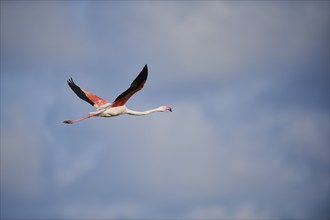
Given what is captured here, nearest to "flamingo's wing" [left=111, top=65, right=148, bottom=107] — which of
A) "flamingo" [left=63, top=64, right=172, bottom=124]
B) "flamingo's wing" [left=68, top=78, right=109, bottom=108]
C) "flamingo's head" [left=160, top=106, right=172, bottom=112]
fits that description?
"flamingo" [left=63, top=64, right=172, bottom=124]

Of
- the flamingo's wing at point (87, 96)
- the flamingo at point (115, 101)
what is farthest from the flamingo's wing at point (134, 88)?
the flamingo's wing at point (87, 96)

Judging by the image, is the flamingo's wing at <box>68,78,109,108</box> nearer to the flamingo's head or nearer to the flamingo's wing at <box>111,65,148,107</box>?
the flamingo's wing at <box>111,65,148,107</box>

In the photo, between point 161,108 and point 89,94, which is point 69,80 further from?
point 161,108

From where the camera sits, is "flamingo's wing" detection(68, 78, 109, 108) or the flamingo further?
"flamingo's wing" detection(68, 78, 109, 108)

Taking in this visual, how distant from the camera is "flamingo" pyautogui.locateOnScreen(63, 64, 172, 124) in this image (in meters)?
37.4

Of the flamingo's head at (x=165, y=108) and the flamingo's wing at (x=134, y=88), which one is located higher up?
the flamingo's head at (x=165, y=108)

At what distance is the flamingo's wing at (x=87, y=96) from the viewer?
41.5 meters

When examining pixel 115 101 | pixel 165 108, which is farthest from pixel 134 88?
pixel 165 108

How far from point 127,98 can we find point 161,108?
3.23 m

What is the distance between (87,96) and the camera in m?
42.2

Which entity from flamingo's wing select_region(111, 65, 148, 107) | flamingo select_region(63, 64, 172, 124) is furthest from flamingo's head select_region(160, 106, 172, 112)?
flamingo's wing select_region(111, 65, 148, 107)

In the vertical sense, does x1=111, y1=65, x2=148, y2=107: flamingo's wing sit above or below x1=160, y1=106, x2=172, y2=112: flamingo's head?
below

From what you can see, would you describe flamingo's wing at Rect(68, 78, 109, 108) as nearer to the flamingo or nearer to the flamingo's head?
the flamingo

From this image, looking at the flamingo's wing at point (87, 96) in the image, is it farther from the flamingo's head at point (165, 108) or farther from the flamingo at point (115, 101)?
the flamingo's head at point (165, 108)
